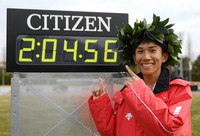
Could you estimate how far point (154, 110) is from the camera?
2.38 m

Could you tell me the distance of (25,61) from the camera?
13.7 ft

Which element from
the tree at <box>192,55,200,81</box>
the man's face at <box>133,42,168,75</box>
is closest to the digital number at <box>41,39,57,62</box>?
the man's face at <box>133,42,168,75</box>

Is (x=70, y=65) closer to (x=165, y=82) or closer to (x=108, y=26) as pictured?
(x=108, y=26)

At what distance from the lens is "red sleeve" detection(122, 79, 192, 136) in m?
2.38

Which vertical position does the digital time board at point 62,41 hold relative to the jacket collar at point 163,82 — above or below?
above

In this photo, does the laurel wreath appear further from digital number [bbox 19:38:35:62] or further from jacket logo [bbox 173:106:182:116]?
digital number [bbox 19:38:35:62]

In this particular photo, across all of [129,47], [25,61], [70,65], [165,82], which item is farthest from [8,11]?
[165,82]

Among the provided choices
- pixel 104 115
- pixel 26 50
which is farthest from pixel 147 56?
pixel 26 50

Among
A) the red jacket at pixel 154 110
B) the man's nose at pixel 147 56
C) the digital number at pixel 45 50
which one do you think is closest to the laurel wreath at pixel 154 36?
the man's nose at pixel 147 56

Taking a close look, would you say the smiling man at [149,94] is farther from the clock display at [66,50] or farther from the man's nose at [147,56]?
the clock display at [66,50]

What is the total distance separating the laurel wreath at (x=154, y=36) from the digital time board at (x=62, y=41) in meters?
1.18

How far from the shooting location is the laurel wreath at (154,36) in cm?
279

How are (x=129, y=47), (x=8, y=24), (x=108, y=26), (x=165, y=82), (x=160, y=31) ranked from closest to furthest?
(x=165, y=82) < (x=160, y=31) < (x=129, y=47) < (x=8, y=24) < (x=108, y=26)

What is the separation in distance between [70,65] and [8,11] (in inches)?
38.4
